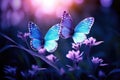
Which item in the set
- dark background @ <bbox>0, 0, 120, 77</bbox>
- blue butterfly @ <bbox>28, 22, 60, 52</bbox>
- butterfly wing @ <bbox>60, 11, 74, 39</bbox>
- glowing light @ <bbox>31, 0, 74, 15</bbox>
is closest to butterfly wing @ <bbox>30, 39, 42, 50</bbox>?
blue butterfly @ <bbox>28, 22, 60, 52</bbox>

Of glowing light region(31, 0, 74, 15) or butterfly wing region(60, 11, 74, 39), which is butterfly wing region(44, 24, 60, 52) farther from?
glowing light region(31, 0, 74, 15)

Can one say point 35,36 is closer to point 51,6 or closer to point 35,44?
point 35,44

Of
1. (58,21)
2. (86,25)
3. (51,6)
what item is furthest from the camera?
(51,6)

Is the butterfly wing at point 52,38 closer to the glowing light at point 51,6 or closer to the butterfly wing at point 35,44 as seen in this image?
the butterfly wing at point 35,44

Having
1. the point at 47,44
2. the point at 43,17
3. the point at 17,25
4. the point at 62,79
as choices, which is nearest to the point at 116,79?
the point at 62,79

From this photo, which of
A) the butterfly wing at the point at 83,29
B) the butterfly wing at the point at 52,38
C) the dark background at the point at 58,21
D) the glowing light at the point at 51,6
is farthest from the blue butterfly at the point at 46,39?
the glowing light at the point at 51,6

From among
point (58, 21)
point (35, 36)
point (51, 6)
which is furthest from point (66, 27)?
point (51, 6)

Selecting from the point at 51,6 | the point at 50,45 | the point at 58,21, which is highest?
the point at 51,6

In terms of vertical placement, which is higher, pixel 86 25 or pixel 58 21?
pixel 58 21
